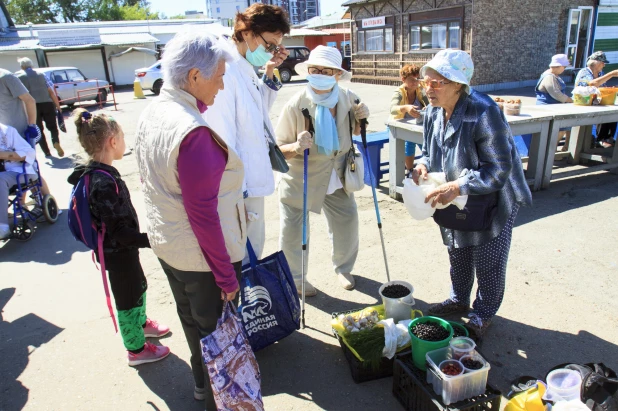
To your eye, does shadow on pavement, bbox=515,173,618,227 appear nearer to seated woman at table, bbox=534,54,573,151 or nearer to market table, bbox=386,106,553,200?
market table, bbox=386,106,553,200

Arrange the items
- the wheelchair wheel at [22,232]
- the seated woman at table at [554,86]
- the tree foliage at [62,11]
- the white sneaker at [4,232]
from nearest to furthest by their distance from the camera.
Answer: the white sneaker at [4,232] → the wheelchair wheel at [22,232] → the seated woman at table at [554,86] → the tree foliage at [62,11]

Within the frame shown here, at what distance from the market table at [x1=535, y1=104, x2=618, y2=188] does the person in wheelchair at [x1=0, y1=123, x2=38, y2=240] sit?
6.54 meters

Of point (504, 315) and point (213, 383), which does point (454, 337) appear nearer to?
point (504, 315)

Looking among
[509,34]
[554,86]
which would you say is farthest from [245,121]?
[509,34]

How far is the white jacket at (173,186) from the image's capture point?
1894 mm

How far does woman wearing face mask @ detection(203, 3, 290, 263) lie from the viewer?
265 centimetres

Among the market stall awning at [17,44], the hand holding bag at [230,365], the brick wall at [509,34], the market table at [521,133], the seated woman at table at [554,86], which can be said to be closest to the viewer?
the hand holding bag at [230,365]

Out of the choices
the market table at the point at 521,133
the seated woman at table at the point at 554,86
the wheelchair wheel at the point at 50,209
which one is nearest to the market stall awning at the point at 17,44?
the wheelchair wheel at the point at 50,209

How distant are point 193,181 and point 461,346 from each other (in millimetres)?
1722

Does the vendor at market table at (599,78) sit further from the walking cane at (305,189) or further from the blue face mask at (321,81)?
the walking cane at (305,189)

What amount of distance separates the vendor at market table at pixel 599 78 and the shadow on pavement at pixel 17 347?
326 inches

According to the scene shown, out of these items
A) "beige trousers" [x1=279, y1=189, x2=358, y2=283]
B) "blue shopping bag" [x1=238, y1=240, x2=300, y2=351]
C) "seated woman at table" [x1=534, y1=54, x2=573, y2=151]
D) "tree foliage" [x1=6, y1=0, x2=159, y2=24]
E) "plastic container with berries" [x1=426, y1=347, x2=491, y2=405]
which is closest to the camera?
"plastic container with berries" [x1=426, y1=347, x2=491, y2=405]

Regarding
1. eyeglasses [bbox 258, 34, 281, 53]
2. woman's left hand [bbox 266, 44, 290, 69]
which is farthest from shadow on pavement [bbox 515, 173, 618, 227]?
eyeglasses [bbox 258, 34, 281, 53]

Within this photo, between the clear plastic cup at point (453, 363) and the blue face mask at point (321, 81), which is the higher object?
the blue face mask at point (321, 81)
